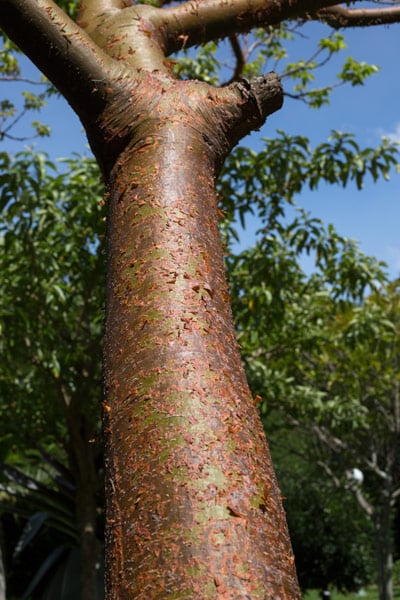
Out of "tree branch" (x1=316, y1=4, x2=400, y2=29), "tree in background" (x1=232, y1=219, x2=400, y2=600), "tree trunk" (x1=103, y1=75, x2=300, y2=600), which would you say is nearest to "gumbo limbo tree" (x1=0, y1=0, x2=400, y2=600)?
"tree trunk" (x1=103, y1=75, x2=300, y2=600)

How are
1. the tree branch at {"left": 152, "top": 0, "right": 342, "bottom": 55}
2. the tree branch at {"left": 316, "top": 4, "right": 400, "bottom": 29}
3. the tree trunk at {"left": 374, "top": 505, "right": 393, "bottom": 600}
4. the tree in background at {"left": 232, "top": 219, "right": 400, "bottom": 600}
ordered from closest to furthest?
the tree branch at {"left": 152, "top": 0, "right": 342, "bottom": 55} < the tree branch at {"left": 316, "top": 4, "right": 400, "bottom": 29} < the tree in background at {"left": 232, "top": 219, "right": 400, "bottom": 600} < the tree trunk at {"left": 374, "top": 505, "right": 393, "bottom": 600}

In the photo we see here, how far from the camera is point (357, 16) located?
368cm

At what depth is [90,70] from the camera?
1717 mm

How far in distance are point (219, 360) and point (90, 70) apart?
38.1 inches

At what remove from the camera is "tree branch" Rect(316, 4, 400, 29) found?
11.8 ft

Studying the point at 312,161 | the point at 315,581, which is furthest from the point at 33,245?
the point at 315,581

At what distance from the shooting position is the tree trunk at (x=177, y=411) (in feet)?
3.02

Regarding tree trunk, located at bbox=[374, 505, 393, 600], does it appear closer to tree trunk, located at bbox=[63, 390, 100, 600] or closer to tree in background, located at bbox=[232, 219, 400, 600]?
tree in background, located at bbox=[232, 219, 400, 600]

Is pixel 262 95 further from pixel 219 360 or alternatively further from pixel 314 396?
pixel 314 396

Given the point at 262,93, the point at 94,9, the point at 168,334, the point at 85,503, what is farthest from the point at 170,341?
the point at 85,503

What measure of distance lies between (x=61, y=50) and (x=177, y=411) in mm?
1133

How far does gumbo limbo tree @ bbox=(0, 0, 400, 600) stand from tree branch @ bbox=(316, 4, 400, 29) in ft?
6.31

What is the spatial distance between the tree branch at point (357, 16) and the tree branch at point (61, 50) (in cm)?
230

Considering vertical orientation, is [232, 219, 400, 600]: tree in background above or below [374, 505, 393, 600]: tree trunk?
above
